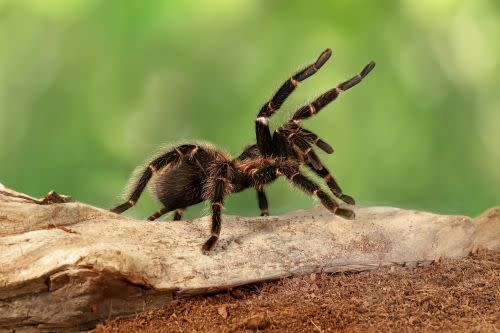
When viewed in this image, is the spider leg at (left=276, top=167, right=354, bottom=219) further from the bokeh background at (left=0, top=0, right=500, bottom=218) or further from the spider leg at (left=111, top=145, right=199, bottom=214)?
A: the bokeh background at (left=0, top=0, right=500, bottom=218)

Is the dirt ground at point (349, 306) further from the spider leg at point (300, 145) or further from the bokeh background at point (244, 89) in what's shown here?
the bokeh background at point (244, 89)

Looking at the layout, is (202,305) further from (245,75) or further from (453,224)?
(245,75)

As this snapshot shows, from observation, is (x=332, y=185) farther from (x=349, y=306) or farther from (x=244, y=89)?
(x=349, y=306)

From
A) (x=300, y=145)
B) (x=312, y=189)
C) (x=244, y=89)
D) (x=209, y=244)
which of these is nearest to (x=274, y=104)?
(x=300, y=145)

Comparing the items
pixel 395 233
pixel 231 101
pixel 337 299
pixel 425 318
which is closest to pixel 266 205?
pixel 231 101

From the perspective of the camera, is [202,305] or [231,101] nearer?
[202,305]
